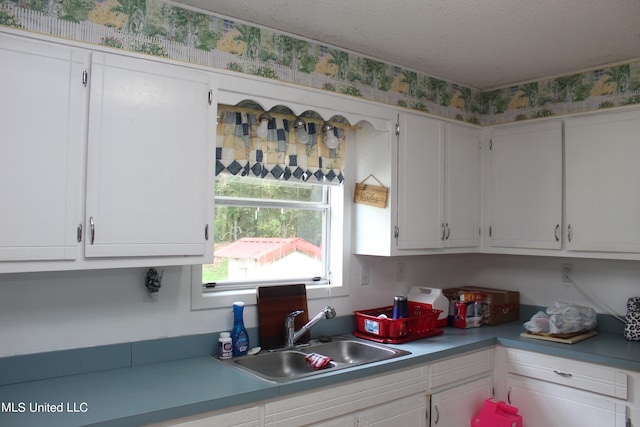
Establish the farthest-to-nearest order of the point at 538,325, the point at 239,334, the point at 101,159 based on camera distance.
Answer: the point at 538,325, the point at 239,334, the point at 101,159

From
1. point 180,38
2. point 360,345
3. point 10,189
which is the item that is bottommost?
point 360,345

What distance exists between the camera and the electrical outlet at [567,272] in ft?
10.8

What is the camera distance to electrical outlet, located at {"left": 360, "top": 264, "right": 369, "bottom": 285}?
3.07m

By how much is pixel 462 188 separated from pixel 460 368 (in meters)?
1.14

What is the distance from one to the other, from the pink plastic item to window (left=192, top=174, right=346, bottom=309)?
1.01 m

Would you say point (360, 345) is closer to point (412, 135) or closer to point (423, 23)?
point (412, 135)

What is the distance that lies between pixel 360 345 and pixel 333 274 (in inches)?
18.6

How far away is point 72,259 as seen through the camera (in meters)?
1.81

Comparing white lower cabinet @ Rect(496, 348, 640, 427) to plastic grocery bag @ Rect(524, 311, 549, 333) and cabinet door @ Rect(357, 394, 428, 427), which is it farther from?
cabinet door @ Rect(357, 394, 428, 427)

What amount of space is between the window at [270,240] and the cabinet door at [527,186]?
1135mm

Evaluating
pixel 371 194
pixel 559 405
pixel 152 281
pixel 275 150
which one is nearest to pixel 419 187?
pixel 371 194

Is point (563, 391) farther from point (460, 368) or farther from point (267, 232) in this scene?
point (267, 232)

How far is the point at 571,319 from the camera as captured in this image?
2.92m

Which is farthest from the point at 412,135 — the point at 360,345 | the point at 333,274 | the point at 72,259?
the point at 72,259
